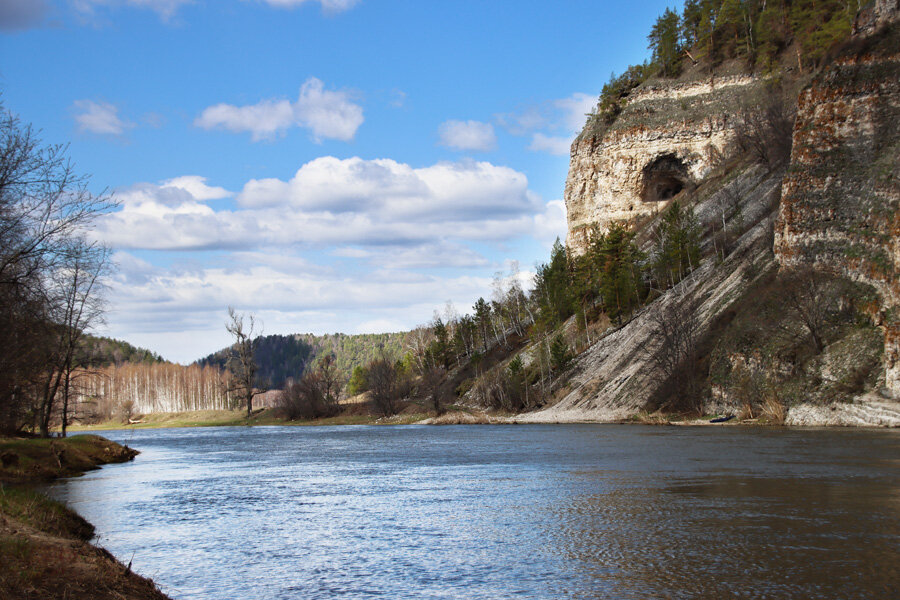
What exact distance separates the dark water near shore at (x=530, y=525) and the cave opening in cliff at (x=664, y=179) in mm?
72874

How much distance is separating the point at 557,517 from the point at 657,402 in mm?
46511

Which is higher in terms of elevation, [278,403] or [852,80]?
[852,80]

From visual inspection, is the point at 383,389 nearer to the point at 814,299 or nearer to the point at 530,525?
the point at 814,299

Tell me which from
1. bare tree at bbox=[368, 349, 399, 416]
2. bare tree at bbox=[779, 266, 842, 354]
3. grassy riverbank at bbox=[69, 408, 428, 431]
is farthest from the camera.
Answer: bare tree at bbox=[368, 349, 399, 416]

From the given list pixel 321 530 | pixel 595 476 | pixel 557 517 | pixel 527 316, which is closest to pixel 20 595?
pixel 321 530

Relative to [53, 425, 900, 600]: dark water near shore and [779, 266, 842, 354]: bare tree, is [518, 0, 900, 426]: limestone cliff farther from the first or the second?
[53, 425, 900, 600]: dark water near shore

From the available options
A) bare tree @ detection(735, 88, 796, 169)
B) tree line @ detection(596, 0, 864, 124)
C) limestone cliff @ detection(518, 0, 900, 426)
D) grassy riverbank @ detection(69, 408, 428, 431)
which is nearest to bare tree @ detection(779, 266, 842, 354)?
limestone cliff @ detection(518, 0, 900, 426)

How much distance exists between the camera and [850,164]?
181 feet

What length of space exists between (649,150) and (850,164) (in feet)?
165

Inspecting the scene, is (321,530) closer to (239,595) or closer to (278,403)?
(239,595)

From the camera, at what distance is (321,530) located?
1883 cm

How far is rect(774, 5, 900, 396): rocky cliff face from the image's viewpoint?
166 ft

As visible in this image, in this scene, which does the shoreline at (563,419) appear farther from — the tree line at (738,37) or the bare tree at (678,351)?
the tree line at (738,37)

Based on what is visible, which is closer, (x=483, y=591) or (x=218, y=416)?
(x=483, y=591)
